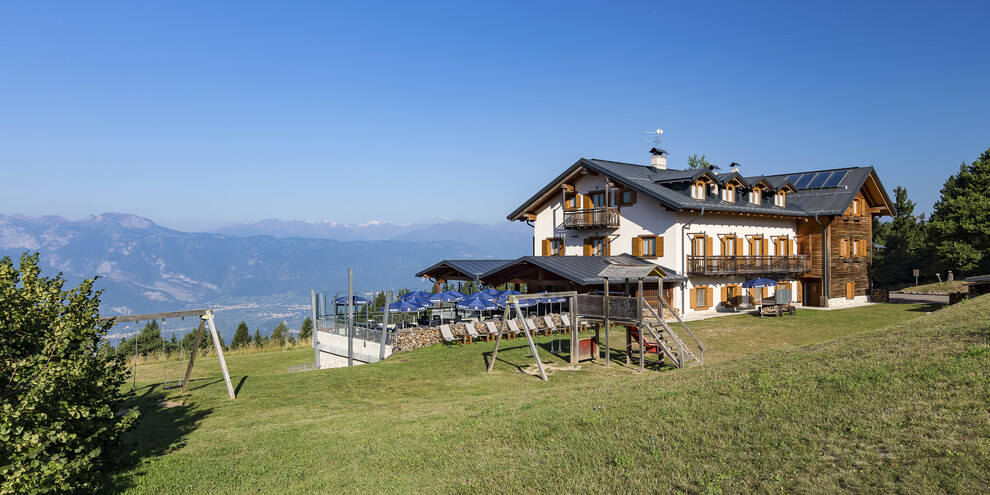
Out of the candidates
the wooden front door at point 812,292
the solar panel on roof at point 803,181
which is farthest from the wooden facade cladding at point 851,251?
the solar panel on roof at point 803,181

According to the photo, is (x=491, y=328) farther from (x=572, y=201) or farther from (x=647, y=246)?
(x=572, y=201)

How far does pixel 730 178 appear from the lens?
1512 inches

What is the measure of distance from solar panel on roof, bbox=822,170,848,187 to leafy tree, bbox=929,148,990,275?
24.7 ft

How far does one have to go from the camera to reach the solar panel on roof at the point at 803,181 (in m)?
45.9

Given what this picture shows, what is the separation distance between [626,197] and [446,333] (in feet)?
54.5

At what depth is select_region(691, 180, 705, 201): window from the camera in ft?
120

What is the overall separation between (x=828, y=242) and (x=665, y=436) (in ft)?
125

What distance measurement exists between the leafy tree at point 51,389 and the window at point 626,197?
31.5m

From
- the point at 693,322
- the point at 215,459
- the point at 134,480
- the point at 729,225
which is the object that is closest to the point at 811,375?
the point at 215,459

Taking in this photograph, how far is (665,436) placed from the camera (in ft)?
30.2

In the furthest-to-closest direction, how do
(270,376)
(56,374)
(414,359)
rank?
1. (414,359)
2. (270,376)
3. (56,374)

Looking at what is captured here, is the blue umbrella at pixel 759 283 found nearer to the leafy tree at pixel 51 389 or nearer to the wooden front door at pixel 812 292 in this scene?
the wooden front door at pixel 812 292

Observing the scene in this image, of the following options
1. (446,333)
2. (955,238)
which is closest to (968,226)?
(955,238)

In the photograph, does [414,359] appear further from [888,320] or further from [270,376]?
[888,320]
